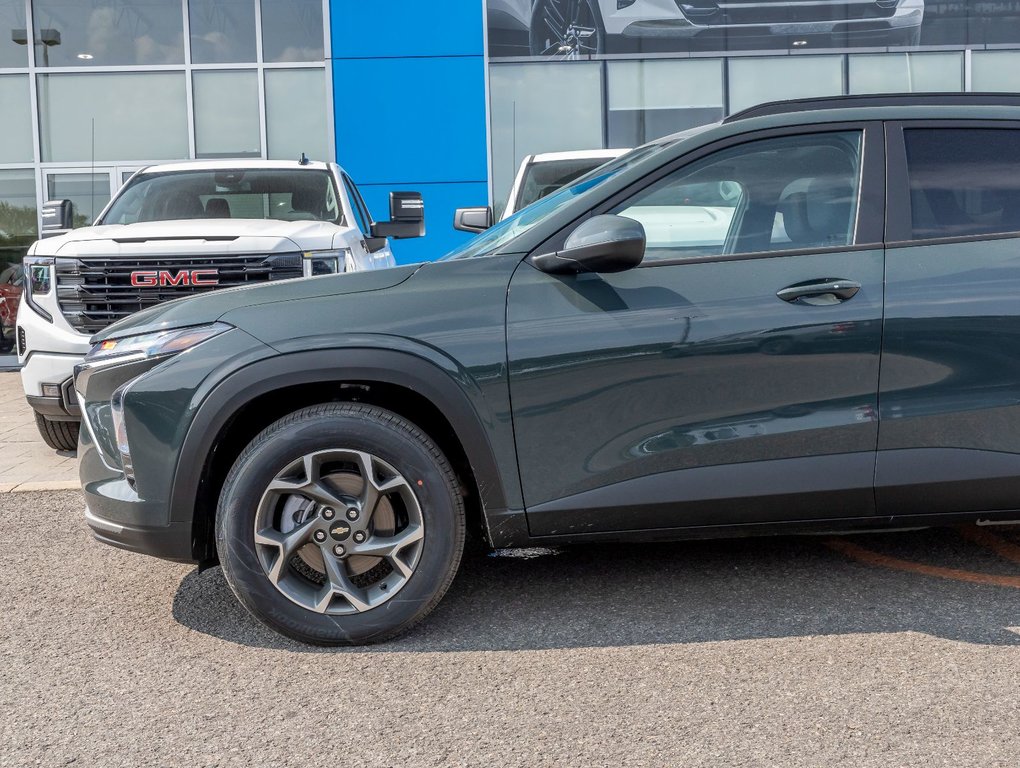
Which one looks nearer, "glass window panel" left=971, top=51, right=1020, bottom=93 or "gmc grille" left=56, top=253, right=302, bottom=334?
"gmc grille" left=56, top=253, right=302, bottom=334

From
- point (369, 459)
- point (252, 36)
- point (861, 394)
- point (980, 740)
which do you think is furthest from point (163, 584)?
point (252, 36)

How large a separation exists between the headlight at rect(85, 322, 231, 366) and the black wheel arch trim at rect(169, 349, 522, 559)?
0.18 meters

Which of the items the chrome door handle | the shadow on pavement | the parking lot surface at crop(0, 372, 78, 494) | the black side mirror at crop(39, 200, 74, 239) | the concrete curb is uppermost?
the black side mirror at crop(39, 200, 74, 239)

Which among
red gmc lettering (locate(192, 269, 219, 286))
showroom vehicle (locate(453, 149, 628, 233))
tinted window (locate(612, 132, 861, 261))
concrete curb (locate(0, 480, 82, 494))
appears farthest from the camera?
showroom vehicle (locate(453, 149, 628, 233))

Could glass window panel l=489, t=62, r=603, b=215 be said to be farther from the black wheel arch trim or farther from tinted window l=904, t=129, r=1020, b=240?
the black wheel arch trim

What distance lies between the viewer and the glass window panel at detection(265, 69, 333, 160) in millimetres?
14031

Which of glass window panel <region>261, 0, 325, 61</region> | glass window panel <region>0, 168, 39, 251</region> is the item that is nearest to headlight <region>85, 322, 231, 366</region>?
glass window panel <region>261, 0, 325, 61</region>

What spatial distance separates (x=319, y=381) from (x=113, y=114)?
11880 millimetres

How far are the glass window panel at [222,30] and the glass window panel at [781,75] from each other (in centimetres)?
604

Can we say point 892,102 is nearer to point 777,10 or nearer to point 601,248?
point 601,248

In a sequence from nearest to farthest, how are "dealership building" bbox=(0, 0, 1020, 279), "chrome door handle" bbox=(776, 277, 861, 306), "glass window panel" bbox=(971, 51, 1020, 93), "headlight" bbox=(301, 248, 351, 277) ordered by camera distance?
"chrome door handle" bbox=(776, 277, 861, 306), "headlight" bbox=(301, 248, 351, 277), "dealership building" bbox=(0, 0, 1020, 279), "glass window panel" bbox=(971, 51, 1020, 93)

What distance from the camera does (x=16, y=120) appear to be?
45.7 feet

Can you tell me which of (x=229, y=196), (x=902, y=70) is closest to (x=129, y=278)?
(x=229, y=196)

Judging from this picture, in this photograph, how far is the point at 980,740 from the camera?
2.78 metres
